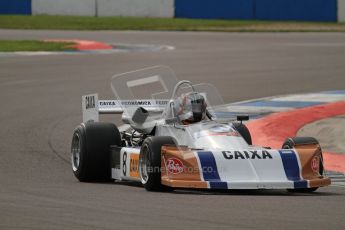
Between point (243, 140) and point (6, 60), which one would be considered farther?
point (6, 60)

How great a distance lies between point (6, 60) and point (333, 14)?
21.7m

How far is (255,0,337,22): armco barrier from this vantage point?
47375 millimetres

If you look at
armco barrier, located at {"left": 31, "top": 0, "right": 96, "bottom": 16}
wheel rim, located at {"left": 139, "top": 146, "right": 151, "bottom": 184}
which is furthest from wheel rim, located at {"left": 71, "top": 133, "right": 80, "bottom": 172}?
armco barrier, located at {"left": 31, "top": 0, "right": 96, "bottom": 16}

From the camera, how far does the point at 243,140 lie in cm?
1152

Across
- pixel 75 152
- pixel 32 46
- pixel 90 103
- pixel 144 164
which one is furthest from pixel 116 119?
pixel 32 46

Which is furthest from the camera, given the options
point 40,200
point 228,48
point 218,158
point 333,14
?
point 333,14

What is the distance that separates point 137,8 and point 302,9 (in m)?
7.20

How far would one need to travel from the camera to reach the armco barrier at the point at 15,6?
49.7 meters

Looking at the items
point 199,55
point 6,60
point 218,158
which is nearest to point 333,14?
point 199,55

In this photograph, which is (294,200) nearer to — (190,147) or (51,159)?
(190,147)

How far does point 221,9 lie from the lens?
158 feet

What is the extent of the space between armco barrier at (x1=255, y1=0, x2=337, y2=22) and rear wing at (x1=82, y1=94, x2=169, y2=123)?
1370 inches

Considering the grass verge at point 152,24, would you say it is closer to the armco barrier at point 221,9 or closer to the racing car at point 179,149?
the armco barrier at point 221,9

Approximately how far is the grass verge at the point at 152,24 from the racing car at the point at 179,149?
29.4 meters
